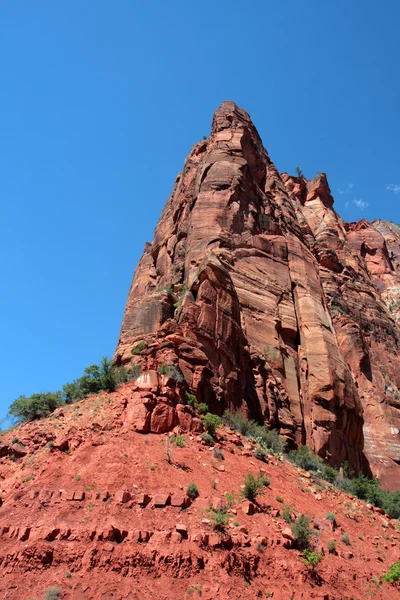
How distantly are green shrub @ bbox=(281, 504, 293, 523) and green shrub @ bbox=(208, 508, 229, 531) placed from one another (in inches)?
91.9

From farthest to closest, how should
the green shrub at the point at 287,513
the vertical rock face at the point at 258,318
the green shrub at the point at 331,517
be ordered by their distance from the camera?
the vertical rock face at the point at 258,318, the green shrub at the point at 331,517, the green shrub at the point at 287,513

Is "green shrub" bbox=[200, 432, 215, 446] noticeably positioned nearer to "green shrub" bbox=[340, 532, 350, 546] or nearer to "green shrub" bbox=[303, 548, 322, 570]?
"green shrub" bbox=[303, 548, 322, 570]

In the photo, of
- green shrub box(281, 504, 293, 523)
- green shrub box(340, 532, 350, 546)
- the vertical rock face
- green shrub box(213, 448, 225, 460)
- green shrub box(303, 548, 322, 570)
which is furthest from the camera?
the vertical rock face

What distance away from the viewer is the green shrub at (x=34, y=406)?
23766 millimetres

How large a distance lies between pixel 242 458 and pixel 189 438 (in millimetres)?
2344

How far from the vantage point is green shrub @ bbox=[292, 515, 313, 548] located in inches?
595

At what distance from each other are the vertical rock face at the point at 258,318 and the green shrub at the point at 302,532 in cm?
624

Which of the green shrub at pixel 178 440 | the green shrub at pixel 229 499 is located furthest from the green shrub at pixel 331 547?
the green shrub at pixel 178 440

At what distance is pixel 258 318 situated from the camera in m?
31.9

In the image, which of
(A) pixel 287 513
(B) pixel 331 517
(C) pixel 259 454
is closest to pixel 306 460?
(C) pixel 259 454

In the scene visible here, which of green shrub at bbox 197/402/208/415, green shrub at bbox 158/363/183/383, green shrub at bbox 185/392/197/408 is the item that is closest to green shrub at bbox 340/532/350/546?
green shrub at bbox 197/402/208/415

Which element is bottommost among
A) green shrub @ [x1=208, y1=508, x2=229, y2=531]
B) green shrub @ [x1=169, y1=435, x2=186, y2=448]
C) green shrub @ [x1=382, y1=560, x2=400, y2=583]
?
green shrub @ [x1=382, y1=560, x2=400, y2=583]

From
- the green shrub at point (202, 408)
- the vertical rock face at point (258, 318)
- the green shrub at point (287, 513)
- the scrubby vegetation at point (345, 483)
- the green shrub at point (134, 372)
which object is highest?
the vertical rock face at point (258, 318)

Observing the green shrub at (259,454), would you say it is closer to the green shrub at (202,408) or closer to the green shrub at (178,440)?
the green shrub at (202,408)
